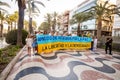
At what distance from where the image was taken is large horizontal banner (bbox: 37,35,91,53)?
16.6 metres

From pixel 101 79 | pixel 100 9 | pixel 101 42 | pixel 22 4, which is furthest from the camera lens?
pixel 100 9

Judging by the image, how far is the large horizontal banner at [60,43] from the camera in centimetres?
1659

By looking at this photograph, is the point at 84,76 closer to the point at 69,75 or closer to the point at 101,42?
the point at 69,75

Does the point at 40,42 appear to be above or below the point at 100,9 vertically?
below

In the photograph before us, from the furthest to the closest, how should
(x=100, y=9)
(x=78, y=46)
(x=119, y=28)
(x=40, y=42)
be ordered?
(x=119, y=28) → (x=100, y=9) → (x=78, y=46) → (x=40, y=42)

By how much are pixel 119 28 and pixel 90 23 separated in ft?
68.6

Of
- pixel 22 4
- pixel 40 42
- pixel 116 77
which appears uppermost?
pixel 22 4

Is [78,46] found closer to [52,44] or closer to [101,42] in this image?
[52,44]

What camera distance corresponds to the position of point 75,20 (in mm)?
64562

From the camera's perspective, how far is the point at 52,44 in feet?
59.3

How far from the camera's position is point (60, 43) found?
19422mm

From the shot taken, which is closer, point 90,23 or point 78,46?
point 78,46

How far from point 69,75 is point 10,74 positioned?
2527 millimetres

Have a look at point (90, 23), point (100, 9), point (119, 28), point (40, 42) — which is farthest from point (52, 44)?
point (90, 23)
